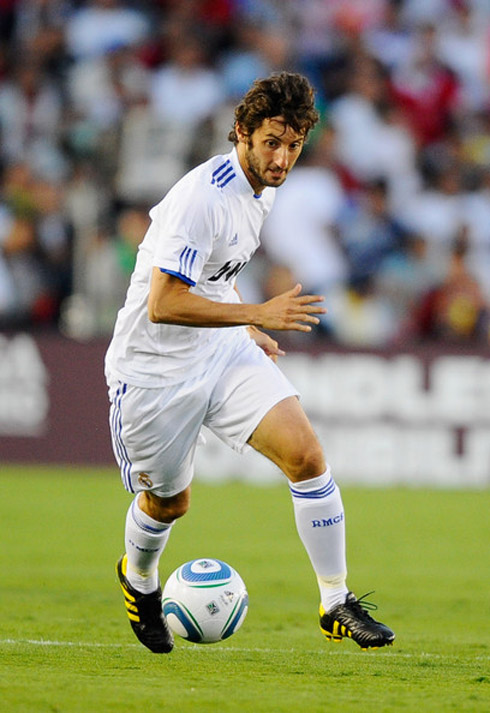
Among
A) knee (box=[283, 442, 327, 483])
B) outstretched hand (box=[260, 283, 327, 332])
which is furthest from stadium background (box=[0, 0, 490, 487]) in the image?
outstretched hand (box=[260, 283, 327, 332])

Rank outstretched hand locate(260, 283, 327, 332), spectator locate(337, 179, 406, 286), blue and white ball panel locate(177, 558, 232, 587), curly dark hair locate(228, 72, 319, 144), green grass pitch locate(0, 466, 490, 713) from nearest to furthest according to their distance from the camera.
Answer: green grass pitch locate(0, 466, 490, 713)
outstretched hand locate(260, 283, 327, 332)
curly dark hair locate(228, 72, 319, 144)
blue and white ball panel locate(177, 558, 232, 587)
spectator locate(337, 179, 406, 286)

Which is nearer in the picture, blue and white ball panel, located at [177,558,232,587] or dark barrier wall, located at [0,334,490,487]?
blue and white ball panel, located at [177,558,232,587]

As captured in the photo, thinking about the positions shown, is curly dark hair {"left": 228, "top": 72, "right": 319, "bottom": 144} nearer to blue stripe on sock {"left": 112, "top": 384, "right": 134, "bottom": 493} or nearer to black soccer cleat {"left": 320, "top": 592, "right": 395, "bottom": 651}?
blue stripe on sock {"left": 112, "top": 384, "right": 134, "bottom": 493}

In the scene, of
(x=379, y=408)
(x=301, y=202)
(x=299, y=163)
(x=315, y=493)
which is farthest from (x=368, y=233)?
(x=315, y=493)

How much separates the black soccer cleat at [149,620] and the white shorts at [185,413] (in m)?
0.56

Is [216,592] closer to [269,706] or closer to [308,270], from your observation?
[269,706]

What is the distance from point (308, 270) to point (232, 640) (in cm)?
787

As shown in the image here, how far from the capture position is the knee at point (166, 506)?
654 cm

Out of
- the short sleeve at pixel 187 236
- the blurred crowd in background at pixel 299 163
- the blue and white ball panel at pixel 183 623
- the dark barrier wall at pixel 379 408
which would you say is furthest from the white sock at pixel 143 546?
the blurred crowd in background at pixel 299 163

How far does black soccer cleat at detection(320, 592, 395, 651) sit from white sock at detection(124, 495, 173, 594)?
985mm

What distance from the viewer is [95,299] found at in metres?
13.9

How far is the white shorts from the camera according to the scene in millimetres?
6105

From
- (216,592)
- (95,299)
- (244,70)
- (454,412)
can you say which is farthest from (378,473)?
(216,592)

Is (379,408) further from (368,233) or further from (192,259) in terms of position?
(192,259)
